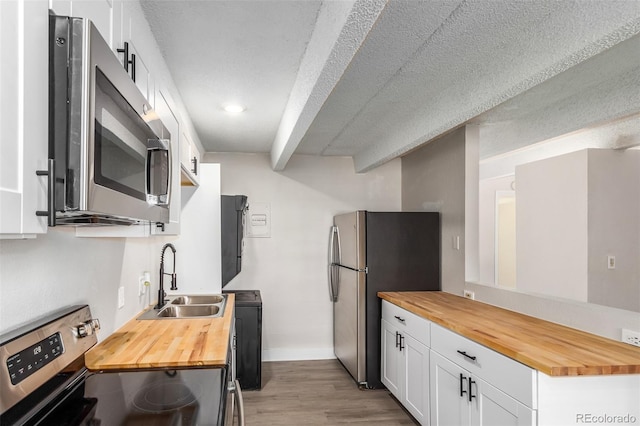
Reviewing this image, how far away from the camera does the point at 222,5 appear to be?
68.2 inches

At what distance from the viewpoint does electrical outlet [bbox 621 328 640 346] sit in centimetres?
197

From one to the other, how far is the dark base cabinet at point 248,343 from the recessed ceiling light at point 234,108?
171 centimetres

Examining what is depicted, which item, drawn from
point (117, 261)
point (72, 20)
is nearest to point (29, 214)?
point (72, 20)

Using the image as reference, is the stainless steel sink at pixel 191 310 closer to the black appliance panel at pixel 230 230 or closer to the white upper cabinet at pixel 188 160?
the black appliance panel at pixel 230 230

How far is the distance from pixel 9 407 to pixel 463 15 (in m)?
2.03

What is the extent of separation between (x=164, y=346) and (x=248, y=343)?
189 cm

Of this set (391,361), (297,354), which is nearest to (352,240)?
(391,361)

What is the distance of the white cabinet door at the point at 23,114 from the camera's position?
2.21 ft

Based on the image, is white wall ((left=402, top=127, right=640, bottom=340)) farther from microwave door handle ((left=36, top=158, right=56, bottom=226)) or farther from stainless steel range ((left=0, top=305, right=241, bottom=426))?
microwave door handle ((left=36, top=158, right=56, bottom=226))

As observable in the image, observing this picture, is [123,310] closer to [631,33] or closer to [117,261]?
[117,261]

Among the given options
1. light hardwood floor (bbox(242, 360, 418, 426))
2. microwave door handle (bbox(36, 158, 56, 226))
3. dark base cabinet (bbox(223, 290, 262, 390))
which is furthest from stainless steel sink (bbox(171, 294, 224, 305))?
microwave door handle (bbox(36, 158, 56, 226))

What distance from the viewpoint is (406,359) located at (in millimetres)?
3221

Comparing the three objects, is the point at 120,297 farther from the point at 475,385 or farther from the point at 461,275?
the point at 461,275

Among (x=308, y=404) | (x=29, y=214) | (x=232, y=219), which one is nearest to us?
(x=29, y=214)
